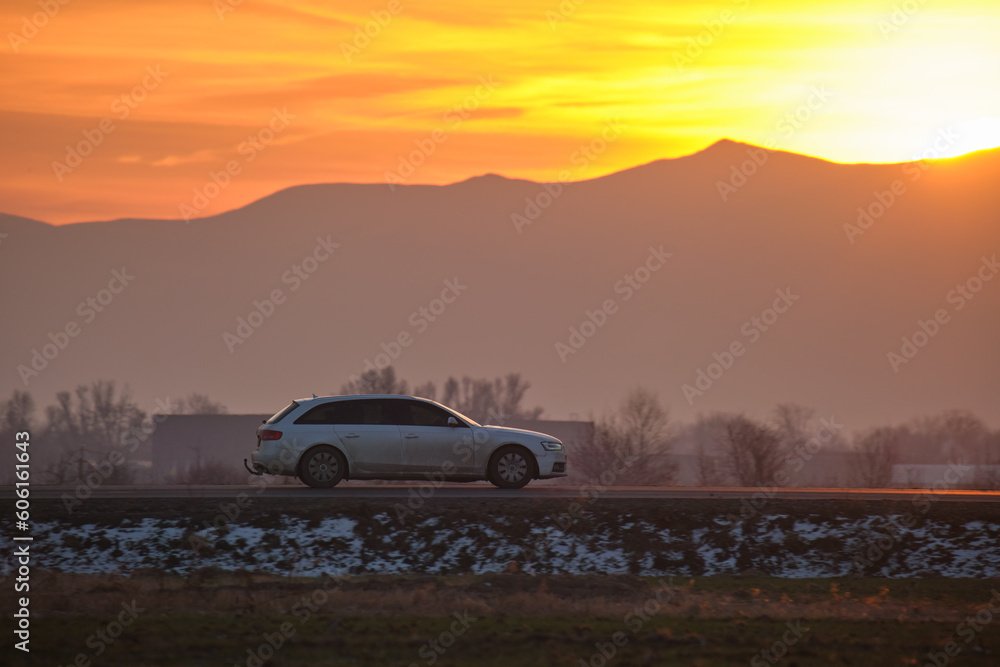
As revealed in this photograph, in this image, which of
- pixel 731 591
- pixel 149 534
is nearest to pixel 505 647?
pixel 731 591

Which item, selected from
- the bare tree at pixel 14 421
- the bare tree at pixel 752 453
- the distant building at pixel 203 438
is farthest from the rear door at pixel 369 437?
the bare tree at pixel 14 421

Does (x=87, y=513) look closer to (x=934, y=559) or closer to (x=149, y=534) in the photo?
(x=149, y=534)

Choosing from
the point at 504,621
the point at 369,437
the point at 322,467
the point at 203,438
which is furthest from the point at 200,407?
the point at 504,621

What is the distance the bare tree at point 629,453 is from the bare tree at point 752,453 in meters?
4.24

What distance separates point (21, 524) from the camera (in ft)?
52.6

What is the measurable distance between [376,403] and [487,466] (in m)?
2.13

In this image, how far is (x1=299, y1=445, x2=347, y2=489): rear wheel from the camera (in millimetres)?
18609

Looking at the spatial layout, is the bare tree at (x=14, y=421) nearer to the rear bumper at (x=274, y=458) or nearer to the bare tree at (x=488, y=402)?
the bare tree at (x=488, y=402)

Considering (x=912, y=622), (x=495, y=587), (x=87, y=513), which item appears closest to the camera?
(x=912, y=622)

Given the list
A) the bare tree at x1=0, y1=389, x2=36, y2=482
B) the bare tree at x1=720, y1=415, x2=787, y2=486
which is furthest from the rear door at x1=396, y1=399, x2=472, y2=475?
the bare tree at x1=0, y1=389, x2=36, y2=482

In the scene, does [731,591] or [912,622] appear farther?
[731,591]

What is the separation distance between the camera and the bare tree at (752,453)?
33.8 meters

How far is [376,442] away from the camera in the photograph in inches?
729

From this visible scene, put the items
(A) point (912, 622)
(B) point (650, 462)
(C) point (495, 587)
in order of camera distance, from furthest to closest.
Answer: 1. (B) point (650, 462)
2. (C) point (495, 587)
3. (A) point (912, 622)
